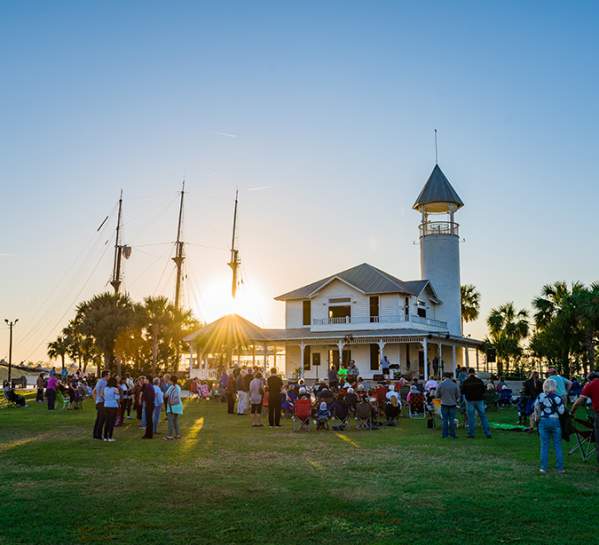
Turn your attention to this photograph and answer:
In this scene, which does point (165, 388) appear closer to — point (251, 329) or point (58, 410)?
point (58, 410)

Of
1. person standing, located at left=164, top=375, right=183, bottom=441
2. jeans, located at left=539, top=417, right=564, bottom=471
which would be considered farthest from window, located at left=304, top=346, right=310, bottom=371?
jeans, located at left=539, top=417, right=564, bottom=471

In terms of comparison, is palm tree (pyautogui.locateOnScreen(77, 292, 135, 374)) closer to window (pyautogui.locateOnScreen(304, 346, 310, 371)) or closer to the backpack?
window (pyautogui.locateOnScreen(304, 346, 310, 371))

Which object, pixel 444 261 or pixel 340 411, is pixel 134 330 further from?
pixel 340 411

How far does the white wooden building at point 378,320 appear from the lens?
40.8m

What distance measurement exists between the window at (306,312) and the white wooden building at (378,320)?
0.23 feet

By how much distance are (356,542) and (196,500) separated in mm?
2837

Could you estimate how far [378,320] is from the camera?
41719 mm

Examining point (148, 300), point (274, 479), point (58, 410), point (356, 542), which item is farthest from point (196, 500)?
point (148, 300)

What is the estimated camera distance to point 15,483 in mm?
10141

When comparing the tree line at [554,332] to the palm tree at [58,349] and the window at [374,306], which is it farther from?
the palm tree at [58,349]

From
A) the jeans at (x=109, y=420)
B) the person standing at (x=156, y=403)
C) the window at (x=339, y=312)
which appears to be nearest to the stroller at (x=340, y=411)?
the person standing at (x=156, y=403)

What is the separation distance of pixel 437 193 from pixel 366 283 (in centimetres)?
1027

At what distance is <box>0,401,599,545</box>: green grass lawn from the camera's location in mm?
7289

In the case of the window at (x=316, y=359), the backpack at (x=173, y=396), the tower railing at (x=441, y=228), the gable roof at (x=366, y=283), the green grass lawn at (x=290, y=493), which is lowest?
the green grass lawn at (x=290, y=493)
